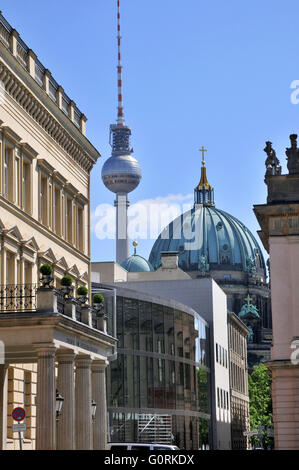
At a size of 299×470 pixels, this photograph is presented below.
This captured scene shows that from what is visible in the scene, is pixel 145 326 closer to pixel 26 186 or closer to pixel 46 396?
pixel 26 186

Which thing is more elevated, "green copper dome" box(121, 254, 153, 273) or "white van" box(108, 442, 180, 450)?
"green copper dome" box(121, 254, 153, 273)

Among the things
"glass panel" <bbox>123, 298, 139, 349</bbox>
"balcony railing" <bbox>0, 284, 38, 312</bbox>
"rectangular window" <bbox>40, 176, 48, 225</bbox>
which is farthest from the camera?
"glass panel" <bbox>123, 298, 139, 349</bbox>

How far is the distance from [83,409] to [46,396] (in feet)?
18.3

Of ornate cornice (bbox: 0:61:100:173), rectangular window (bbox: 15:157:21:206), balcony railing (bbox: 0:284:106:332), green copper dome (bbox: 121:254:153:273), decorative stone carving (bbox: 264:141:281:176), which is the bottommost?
balcony railing (bbox: 0:284:106:332)

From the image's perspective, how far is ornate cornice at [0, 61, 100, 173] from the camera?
129 feet

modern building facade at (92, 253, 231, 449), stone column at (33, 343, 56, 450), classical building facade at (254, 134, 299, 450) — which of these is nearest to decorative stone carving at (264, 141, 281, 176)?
classical building facade at (254, 134, 299, 450)

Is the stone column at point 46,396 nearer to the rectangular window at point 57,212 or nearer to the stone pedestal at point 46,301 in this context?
the stone pedestal at point 46,301

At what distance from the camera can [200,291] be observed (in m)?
102

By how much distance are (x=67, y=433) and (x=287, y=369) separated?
2372cm

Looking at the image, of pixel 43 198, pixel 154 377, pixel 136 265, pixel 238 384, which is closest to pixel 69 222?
pixel 43 198

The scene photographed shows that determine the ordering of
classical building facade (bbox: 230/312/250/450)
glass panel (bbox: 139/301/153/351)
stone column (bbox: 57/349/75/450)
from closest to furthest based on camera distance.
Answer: stone column (bbox: 57/349/75/450) → glass panel (bbox: 139/301/153/351) → classical building facade (bbox: 230/312/250/450)

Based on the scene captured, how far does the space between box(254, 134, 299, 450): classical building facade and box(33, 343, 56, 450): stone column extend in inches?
1007

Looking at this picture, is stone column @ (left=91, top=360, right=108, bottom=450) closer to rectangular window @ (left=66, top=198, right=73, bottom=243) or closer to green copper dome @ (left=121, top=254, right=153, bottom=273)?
rectangular window @ (left=66, top=198, right=73, bottom=243)

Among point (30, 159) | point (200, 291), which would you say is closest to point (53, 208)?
point (30, 159)
